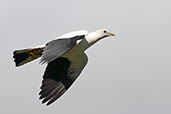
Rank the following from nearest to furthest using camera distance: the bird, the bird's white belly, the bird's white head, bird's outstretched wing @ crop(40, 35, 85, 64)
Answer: bird's outstretched wing @ crop(40, 35, 85, 64)
the bird
the bird's white belly
the bird's white head

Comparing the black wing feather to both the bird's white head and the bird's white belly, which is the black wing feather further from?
the bird's white head

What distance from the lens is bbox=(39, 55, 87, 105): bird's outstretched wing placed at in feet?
54.0

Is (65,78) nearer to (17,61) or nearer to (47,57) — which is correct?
(17,61)

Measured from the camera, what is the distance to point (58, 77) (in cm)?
1695

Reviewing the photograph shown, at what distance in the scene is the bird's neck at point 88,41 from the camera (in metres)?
16.4

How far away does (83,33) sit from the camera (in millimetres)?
16359

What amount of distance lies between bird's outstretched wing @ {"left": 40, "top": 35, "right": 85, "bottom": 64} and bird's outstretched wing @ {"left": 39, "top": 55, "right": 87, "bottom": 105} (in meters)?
1.63

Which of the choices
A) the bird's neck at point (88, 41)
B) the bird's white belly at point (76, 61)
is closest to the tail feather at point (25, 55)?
the bird's white belly at point (76, 61)

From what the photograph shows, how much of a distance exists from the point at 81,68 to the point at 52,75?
862 mm

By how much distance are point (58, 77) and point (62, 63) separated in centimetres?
43

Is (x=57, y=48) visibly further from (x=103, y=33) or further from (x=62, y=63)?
(x=103, y=33)

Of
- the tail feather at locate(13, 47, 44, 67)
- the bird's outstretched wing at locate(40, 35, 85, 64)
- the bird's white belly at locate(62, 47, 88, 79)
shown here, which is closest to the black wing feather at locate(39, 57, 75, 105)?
the bird's white belly at locate(62, 47, 88, 79)

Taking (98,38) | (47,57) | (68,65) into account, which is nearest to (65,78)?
(68,65)

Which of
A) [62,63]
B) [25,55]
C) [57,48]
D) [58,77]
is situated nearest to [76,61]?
[62,63]
